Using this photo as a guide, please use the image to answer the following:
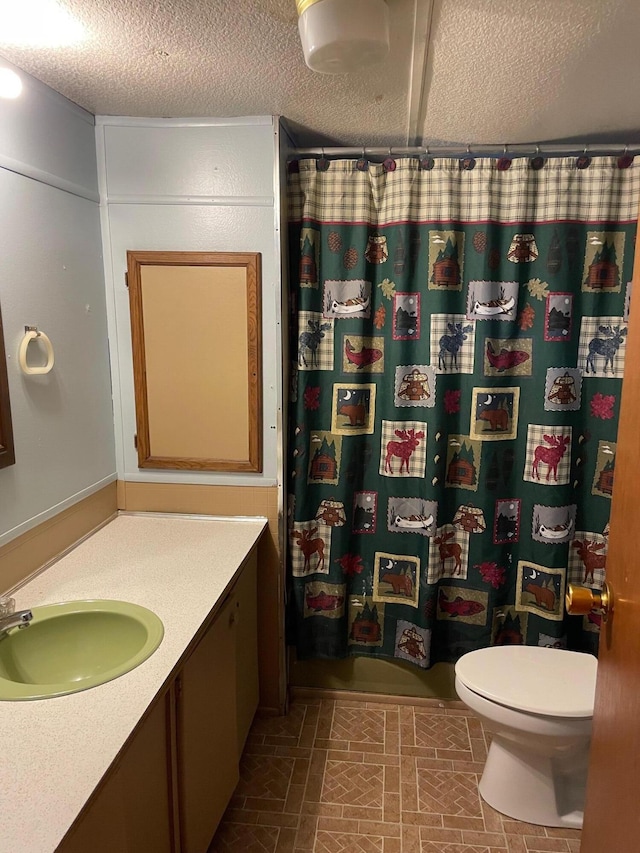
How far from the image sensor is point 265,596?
87.9 inches

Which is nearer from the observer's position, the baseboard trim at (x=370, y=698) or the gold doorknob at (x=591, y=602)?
the gold doorknob at (x=591, y=602)

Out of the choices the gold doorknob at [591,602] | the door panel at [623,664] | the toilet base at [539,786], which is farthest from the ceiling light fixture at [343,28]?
the toilet base at [539,786]

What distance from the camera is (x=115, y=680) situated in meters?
1.22

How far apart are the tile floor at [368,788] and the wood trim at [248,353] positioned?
107 centimetres

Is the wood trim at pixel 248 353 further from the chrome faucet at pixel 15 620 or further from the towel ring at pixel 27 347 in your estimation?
the chrome faucet at pixel 15 620

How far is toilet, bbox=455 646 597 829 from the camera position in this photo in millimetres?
1718

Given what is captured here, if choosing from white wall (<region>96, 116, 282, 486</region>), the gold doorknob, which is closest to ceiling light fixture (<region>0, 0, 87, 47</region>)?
white wall (<region>96, 116, 282, 486</region>)

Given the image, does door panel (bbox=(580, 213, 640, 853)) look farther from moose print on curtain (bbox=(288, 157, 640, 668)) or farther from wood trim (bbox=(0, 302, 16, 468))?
wood trim (bbox=(0, 302, 16, 468))

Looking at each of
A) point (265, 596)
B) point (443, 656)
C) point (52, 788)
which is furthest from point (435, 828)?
point (52, 788)

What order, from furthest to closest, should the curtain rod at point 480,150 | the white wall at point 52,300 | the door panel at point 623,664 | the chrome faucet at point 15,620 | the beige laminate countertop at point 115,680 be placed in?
the curtain rod at point 480,150, the white wall at point 52,300, the chrome faucet at point 15,620, the door panel at point 623,664, the beige laminate countertop at point 115,680

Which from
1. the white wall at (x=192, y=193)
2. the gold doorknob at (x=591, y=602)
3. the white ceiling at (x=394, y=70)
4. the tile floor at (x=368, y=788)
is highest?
the white ceiling at (x=394, y=70)

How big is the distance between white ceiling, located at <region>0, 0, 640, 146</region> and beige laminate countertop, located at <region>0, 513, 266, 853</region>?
1.41 metres

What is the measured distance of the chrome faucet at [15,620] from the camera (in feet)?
4.34

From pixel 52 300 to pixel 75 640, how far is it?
3.24ft
